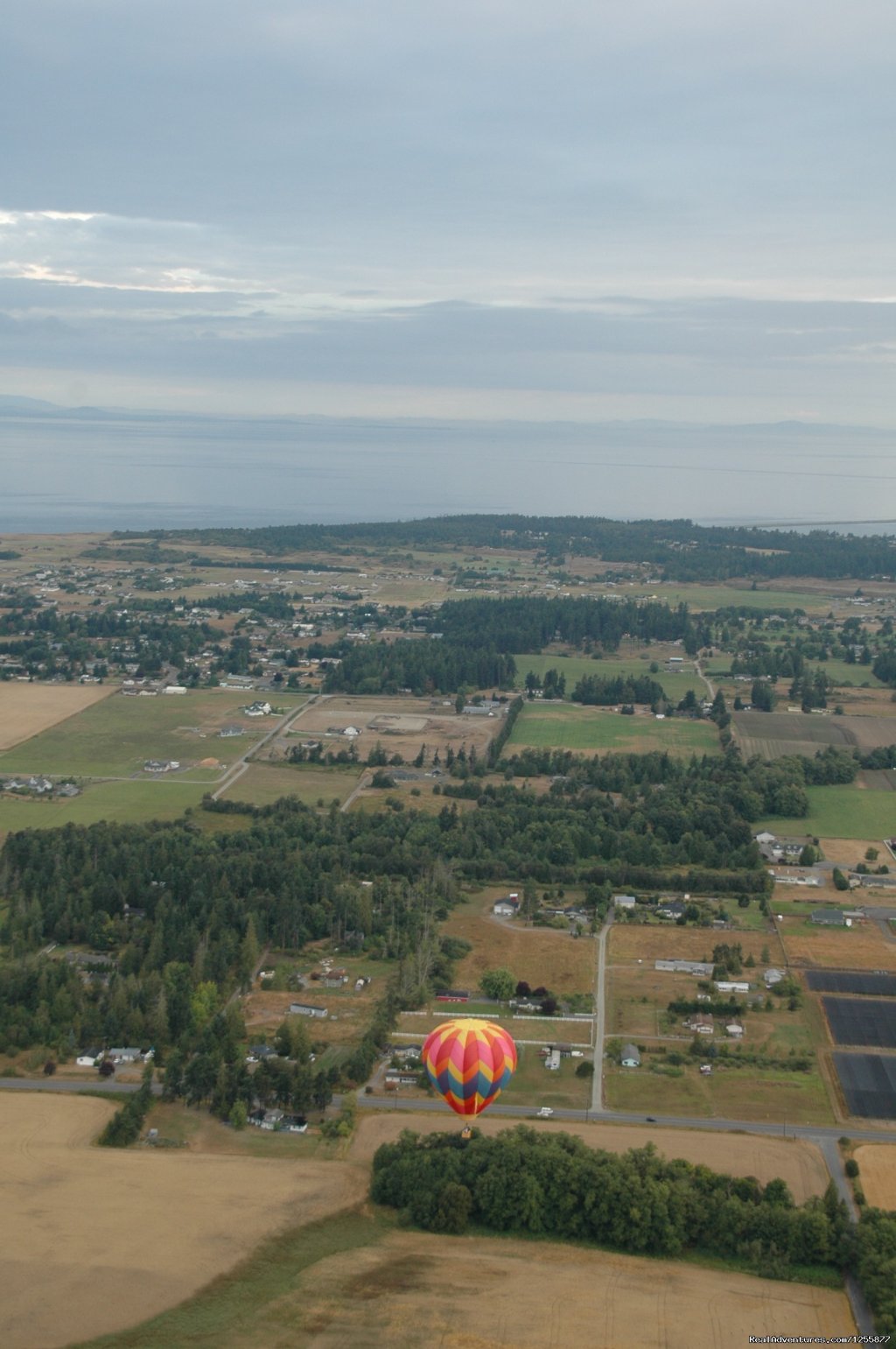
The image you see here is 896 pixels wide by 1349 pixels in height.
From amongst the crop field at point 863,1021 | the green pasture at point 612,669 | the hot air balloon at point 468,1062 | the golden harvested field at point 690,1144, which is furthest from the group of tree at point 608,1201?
the green pasture at point 612,669

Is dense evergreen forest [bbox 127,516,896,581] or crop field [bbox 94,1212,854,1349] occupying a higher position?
dense evergreen forest [bbox 127,516,896,581]

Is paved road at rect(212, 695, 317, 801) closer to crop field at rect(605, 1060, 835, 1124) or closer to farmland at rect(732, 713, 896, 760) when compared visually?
farmland at rect(732, 713, 896, 760)

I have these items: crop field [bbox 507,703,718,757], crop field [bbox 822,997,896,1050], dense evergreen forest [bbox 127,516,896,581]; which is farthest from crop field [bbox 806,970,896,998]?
dense evergreen forest [bbox 127,516,896,581]

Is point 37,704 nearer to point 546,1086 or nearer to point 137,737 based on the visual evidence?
point 137,737

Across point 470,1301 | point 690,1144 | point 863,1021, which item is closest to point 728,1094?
point 690,1144

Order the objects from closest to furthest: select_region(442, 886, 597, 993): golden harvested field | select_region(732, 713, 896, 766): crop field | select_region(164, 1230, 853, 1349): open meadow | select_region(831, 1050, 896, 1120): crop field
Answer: select_region(164, 1230, 853, 1349): open meadow < select_region(831, 1050, 896, 1120): crop field < select_region(442, 886, 597, 993): golden harvested field < select_region(732, 713, 896, 766): crop field

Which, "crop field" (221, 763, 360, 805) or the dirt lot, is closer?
"crop field" (221, 763, 360, 805)

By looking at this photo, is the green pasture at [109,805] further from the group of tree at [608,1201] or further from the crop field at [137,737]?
the group of tree at [608,1201]
